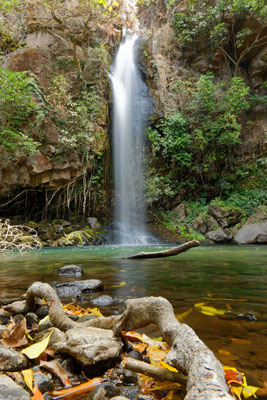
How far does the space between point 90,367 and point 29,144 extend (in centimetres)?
923

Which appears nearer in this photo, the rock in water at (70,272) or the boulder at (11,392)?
the boulder at (11,392)

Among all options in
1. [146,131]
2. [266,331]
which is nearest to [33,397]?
[266,331]

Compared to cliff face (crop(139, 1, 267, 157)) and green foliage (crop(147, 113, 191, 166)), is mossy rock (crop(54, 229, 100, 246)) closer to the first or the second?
green foliage (crop(147, 113, 191, 166))

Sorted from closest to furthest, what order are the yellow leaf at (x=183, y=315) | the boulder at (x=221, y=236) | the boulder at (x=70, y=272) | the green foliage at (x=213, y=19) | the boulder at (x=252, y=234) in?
the yellow leaf at (x=183, y=315), the boulder at (x=70, y=272), the boulder at (x=252, y=234), the boulder at (x=221, y=236), the green foliage at (x=213, y=19)

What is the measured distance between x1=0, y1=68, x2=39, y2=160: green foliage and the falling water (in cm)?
555

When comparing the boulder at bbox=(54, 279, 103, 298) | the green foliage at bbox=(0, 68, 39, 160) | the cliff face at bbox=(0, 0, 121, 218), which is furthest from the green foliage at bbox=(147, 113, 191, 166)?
the boulder at bbox=(54, 279, 103, 298)

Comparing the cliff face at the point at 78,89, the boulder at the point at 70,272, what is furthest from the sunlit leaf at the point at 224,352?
the cliff face at the point at 78,89

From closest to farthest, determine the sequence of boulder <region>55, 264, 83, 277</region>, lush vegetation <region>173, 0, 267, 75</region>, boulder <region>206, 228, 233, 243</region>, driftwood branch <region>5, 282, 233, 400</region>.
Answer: driftwood branch <region>5, 282, 233, 400</region> < boulder <region>55, 264, 83, 277</region> < boulder <region>206, 228, 233, 243</region> < lush vegetation <region>173, 0, 267, 75</region>

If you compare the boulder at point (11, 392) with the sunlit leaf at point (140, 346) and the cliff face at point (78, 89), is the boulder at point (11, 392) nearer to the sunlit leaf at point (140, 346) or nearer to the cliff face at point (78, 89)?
the sunlit leaf at point (140, 346)

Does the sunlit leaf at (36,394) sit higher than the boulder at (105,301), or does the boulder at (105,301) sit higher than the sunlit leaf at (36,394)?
the sunlit leaf at (36,394)

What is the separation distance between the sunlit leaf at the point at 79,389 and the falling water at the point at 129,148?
12707mm

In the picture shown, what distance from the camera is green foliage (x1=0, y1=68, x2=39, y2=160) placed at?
29.6 ft

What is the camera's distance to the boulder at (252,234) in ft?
37.5

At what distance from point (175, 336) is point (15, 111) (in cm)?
1161
